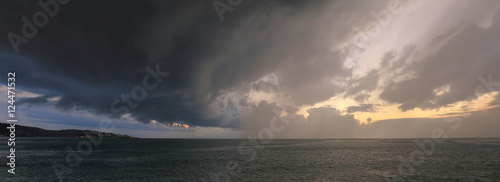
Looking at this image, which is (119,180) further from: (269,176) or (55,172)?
(269,176)

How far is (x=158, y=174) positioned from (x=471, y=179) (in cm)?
6684

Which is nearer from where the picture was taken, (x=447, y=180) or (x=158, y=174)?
(x=447, y=180)

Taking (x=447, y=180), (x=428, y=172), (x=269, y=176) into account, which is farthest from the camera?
(x=428, y=172)

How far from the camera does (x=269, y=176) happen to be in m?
50.2

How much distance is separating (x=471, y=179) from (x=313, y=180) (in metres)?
31.9

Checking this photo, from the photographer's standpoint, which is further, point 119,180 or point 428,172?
point 428,172

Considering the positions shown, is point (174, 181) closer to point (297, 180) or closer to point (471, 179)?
point (297, 180)

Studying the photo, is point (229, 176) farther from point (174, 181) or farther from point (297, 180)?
point (297, 180)

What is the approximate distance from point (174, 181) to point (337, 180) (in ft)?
109

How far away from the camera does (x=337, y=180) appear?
151 ft

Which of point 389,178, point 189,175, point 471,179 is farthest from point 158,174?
point 471,179

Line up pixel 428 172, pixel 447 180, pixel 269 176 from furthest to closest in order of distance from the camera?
pixel 428 172
pixel 269 176
pixel 447 180

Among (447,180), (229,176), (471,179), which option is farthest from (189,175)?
(471,179)

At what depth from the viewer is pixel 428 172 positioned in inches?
2111
